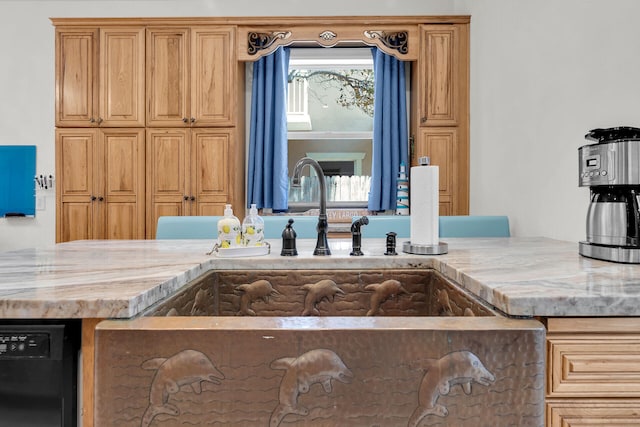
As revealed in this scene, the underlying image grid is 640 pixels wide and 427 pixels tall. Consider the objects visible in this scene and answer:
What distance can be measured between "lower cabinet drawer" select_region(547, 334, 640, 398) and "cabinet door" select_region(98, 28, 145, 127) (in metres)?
3.43

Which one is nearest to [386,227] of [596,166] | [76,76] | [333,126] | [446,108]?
[596,166]

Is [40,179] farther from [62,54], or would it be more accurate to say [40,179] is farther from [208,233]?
[208,233]

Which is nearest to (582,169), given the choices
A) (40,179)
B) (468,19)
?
(468,19)

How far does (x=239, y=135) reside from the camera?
3.60 metres

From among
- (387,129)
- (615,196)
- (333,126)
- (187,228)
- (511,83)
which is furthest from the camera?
(333,126)

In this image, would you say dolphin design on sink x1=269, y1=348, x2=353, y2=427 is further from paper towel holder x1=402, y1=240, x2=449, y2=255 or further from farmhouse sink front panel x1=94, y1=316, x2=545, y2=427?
paper towel holder x1=402, y1=240, x2=449, y2=255

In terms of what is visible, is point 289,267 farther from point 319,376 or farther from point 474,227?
point 474,227

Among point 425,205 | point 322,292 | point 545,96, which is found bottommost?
point 322,292

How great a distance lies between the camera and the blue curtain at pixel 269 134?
3822 mm

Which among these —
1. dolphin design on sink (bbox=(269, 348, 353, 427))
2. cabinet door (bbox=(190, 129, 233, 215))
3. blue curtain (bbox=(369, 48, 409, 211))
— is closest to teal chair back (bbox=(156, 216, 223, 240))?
cabinet door (bbox=(190, 129, 233, 215))

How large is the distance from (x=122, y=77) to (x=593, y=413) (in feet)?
12.2

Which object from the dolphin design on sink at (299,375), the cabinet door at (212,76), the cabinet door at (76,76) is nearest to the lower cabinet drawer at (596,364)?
the dolphin design on sink at (299,375)

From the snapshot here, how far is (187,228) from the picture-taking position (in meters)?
2.32

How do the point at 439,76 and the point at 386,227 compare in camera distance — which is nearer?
the point at 386,227
